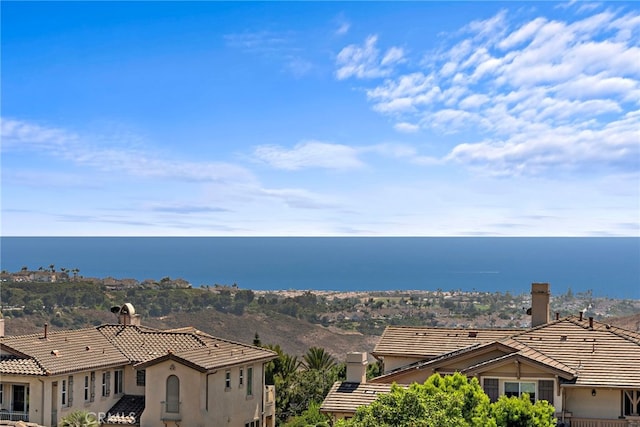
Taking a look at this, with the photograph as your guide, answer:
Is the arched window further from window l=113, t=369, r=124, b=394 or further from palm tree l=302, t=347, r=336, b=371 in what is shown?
palm tree l=302, t=347, r=336, b=371

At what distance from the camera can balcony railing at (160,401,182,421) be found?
34.5m

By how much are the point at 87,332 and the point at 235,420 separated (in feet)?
28.1

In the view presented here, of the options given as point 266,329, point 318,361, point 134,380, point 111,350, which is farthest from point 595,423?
point 266,329

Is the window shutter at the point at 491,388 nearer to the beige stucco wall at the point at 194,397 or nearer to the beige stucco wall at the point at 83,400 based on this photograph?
the beige stucco wall at the point at 194,397

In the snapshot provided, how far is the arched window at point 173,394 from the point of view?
114 feet

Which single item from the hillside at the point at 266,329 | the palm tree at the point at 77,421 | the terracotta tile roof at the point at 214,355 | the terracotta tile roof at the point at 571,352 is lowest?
the hillside at the point at 266,329

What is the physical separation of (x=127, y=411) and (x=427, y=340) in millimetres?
12912

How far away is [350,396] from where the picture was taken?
99.7 ft

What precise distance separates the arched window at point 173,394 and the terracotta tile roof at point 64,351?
333 centimetres

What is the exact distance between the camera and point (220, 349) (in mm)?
37719

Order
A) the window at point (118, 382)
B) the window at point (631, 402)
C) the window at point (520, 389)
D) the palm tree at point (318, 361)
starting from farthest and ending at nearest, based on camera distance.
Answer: the palm tree at point (318, 361), the window at point (118, 382), the window at point (520, 389), the window at point (631, 402)

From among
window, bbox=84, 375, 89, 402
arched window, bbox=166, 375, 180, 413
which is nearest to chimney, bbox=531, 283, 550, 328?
arched window, bbox=166, 375, 180, 413

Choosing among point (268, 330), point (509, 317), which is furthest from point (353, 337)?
point (509, 317)

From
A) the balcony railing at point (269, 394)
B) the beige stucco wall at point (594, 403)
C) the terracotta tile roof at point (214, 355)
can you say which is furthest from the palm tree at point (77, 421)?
the beige stucco wall at point (594, 403)
